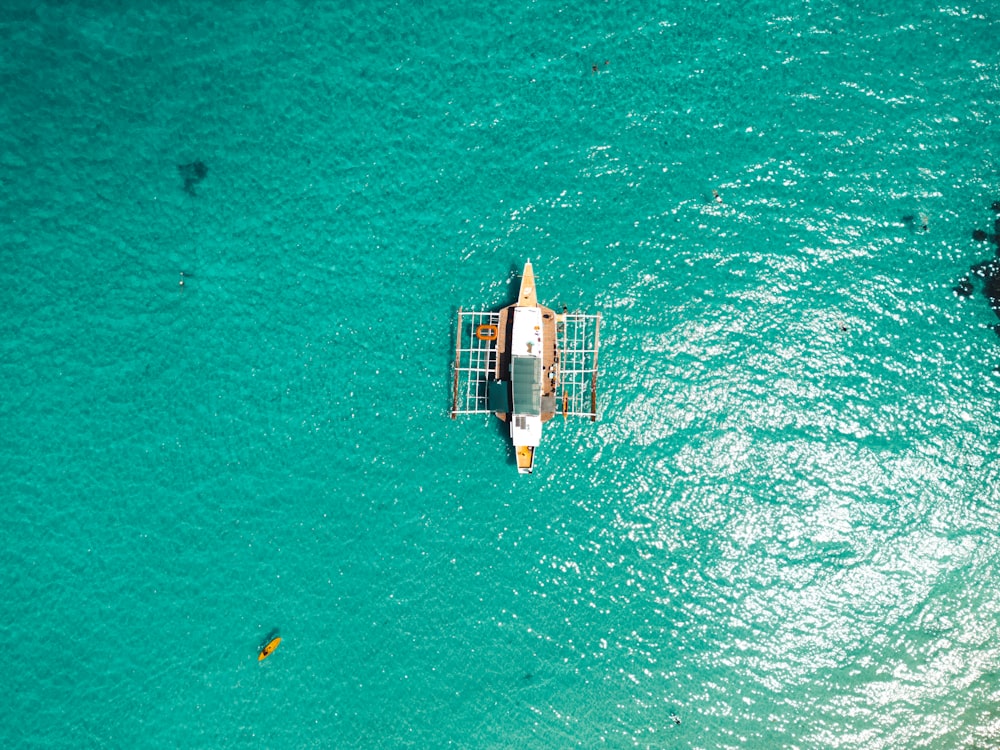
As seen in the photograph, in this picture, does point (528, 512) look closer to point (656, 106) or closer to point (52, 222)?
point (656, 106)

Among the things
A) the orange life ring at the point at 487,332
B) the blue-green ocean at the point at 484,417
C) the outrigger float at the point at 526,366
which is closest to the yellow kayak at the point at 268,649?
the blue-green ocean at the point at 484,417

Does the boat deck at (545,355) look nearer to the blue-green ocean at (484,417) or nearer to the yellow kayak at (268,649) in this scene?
the blue-green ocean at (484,417)

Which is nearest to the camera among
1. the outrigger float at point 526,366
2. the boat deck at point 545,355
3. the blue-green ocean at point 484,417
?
the outrigger float at point 526,366

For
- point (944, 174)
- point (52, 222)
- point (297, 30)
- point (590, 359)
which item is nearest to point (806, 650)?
point (590, 359)

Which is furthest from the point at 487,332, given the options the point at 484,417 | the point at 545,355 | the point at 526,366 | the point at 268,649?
the point at 268,649

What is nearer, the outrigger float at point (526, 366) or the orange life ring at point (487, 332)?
the outrigger float at point (526, 366)

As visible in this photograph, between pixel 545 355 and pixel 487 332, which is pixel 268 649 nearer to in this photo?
pixel 487 332

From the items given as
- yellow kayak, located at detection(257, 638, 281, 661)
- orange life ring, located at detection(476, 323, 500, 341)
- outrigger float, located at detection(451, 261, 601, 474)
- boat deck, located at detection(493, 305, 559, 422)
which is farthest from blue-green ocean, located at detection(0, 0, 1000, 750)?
orange life ring, located at detection(476, 323, 500, 341)
